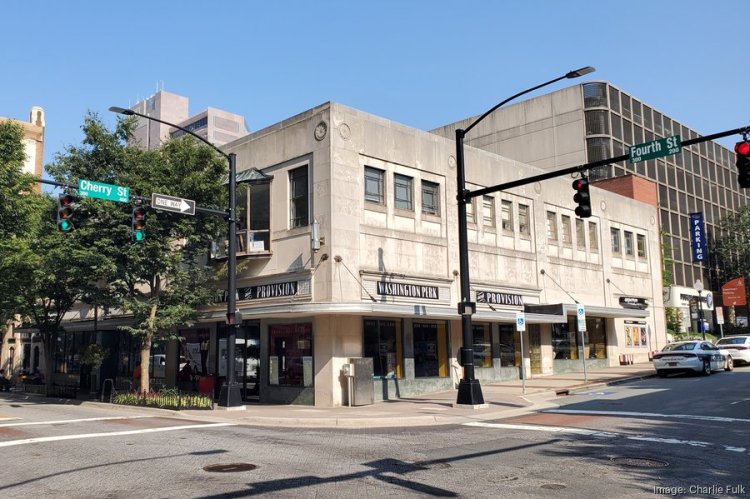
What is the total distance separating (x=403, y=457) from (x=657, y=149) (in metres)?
9.69

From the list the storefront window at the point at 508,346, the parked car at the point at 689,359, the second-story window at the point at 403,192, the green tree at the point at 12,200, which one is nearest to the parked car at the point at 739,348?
the parked car at the point at 689,359

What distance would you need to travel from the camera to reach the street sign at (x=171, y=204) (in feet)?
59.2

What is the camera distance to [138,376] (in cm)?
2819

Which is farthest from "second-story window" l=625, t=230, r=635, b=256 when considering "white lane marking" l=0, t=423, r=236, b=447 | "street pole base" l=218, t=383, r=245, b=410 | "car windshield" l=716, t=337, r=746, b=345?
"white lane marking" l=0, t=423, r=236, b=447

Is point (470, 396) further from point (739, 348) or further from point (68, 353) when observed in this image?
point (68, 353)

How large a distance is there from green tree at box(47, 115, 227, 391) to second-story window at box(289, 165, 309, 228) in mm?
2558

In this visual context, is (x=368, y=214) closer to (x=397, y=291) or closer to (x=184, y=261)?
(x=397, y=291)

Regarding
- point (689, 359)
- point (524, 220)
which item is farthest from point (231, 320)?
point (689, 359)

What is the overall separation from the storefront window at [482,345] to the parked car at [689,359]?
269 inches

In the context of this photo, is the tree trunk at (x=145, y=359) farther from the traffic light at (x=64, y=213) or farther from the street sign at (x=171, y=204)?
the traffic light at (x=64, y=213)

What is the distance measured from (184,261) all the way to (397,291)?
792cm

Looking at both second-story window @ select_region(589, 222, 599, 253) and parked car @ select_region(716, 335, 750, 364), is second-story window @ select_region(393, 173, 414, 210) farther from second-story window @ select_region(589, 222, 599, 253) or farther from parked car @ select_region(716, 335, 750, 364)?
parked car @ select_region(716, 335, 750, 364)

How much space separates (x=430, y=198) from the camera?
26.1 meters

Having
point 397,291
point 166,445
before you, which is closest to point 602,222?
point 397,291
